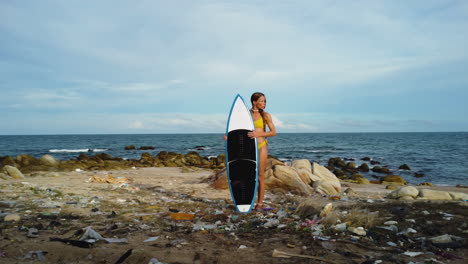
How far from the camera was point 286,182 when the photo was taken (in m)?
9.03

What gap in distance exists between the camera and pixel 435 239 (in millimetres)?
4086

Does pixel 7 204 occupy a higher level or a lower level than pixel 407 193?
higher

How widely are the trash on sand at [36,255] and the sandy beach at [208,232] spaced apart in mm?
10

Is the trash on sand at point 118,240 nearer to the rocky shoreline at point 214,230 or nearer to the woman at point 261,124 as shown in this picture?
the rocky shoreline at point 214,230

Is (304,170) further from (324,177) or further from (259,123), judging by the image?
(259,123)

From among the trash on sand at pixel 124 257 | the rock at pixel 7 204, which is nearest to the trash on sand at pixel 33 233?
the trash on sand at pixel 124 257

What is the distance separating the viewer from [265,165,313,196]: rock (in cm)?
894

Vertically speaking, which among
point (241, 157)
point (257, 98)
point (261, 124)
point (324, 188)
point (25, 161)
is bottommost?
point (324, 188)

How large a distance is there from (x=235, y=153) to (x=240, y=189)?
30.1 inches

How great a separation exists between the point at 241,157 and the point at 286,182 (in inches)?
117

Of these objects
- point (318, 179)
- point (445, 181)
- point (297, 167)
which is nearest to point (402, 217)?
point (318, 179)

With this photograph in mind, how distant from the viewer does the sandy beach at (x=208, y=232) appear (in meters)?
3.58

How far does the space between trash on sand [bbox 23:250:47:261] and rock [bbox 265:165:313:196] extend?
6289mm

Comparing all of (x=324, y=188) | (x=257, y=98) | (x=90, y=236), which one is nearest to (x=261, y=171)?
(x=257, y=98)
